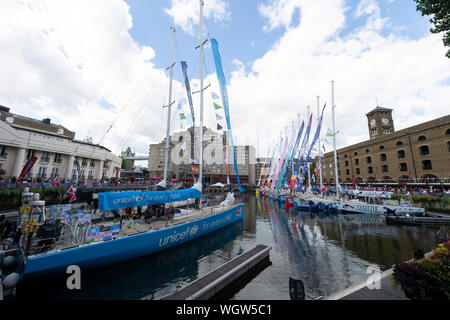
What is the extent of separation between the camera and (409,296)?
→ 468cm

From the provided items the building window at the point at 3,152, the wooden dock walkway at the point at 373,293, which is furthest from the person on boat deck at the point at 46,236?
the building window at the point at 3,152

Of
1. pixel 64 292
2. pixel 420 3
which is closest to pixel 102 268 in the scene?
pixel 64 292

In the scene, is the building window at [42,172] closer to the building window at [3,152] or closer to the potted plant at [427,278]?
the building window at [3,152]

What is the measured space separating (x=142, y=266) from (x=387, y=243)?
1579cm

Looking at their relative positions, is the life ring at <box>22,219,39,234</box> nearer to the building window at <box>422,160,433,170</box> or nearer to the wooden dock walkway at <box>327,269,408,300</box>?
the wooden dock walkway at <box>327,269,408,300</box>

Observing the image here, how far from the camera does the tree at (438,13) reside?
7.84 metres

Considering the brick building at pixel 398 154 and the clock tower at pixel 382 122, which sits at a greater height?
the clock tower at pixel 382 122

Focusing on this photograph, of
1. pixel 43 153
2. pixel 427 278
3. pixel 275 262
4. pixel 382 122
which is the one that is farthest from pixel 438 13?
pixel 382 122

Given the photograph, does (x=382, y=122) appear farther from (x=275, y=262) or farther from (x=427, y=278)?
(x=427, y=278)

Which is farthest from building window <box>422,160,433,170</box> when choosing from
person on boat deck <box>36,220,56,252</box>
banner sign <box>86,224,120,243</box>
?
person on boat deck <box>36,220,56,252</box>

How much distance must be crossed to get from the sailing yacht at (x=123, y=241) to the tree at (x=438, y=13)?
15.6m

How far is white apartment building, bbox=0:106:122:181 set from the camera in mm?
23547

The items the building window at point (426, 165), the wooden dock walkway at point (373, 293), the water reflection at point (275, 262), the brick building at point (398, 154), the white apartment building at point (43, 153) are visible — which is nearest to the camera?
the wooden dock walkway at point (373, 293)

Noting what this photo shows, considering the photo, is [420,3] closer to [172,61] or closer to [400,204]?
[172,61]
